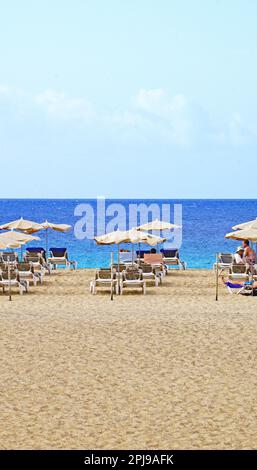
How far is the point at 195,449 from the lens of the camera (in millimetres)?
6875

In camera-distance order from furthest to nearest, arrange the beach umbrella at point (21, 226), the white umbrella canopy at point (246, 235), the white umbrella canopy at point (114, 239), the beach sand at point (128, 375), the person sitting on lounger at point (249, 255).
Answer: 1. the beach umbrella at point (21, 226)
2. the person sitting on lounger at point (249, 255)
3. the white umbrella canopy at point (114, 239)
4. the white umbrella canopy at point (246, 235)
5. the beach sand at point (128, 375)

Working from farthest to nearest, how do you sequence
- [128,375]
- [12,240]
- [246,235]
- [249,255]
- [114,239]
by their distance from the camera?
[249,255]
[12,240]
[114,239]
[246,235]
[128,375]

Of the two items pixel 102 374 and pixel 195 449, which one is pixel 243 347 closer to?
pixel 102 374

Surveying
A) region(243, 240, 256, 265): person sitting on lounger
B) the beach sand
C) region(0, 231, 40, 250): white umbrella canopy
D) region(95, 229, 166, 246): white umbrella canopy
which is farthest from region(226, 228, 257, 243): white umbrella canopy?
region(0, 231, 40, 250): white umbrella canopy

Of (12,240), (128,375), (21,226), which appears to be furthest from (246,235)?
(128,375)

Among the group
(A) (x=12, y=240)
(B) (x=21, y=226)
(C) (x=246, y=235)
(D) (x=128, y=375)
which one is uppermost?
(B) (x=21, y=226)

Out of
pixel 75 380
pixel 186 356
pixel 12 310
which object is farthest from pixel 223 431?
pixel 12 310

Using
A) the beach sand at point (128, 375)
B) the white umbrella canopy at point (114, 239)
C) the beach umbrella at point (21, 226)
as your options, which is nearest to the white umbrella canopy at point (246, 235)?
the white umbrella canopy at point (114, 239)

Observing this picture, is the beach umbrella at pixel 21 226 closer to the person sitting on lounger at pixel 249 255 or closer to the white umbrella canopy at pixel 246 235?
the person sitting on lounger at pixel 249 255

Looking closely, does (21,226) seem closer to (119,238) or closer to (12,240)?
(12,240)

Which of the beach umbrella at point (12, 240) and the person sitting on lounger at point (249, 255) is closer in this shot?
the beach umbrella at point (12, 240)

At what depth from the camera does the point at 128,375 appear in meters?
9.48

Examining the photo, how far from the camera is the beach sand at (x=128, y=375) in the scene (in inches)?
287

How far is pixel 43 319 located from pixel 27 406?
5.25 m
